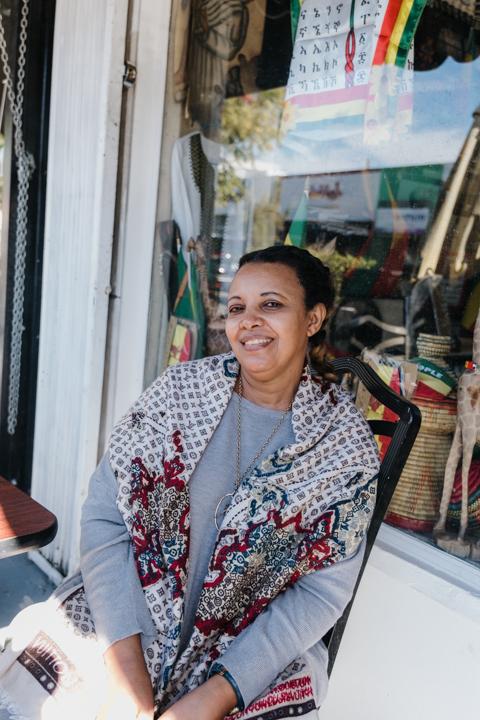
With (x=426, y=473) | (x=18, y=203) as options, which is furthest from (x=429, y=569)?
(x=18, y=203)

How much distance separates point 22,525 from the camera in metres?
1.36

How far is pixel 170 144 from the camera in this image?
271 centimetres

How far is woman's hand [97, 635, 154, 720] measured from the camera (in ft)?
4.02

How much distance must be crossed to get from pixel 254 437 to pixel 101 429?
1319 mm

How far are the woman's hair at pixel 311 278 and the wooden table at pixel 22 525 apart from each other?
728mm

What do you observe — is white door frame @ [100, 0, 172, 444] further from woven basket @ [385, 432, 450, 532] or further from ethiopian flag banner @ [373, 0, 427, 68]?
woven basket @ [385, 432, 450, 532]

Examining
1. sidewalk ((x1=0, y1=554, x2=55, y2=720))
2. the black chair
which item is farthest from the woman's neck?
sidewalk ((x1=0, y1=554, x2=55, y2=720))

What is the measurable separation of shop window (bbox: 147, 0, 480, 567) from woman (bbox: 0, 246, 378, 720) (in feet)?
2.26

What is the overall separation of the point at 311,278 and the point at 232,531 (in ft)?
2.05

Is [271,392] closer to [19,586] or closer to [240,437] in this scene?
[240,437]

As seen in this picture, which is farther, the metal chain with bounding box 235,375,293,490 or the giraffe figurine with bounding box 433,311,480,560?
the giraffe figurine with bounding box 433,311,480,560

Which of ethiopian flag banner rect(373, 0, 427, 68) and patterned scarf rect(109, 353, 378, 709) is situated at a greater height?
ethiopian flag banner rect(373, 0, 427, 68)

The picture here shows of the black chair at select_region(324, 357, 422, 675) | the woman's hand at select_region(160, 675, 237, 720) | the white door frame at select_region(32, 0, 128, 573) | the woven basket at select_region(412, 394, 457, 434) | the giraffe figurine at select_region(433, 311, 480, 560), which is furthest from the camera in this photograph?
the white door frame at select_region(32, 0, 128, 573)

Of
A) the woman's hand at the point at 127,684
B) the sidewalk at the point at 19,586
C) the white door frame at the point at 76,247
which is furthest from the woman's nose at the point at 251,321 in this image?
the sidewalk at the point at 19,586
